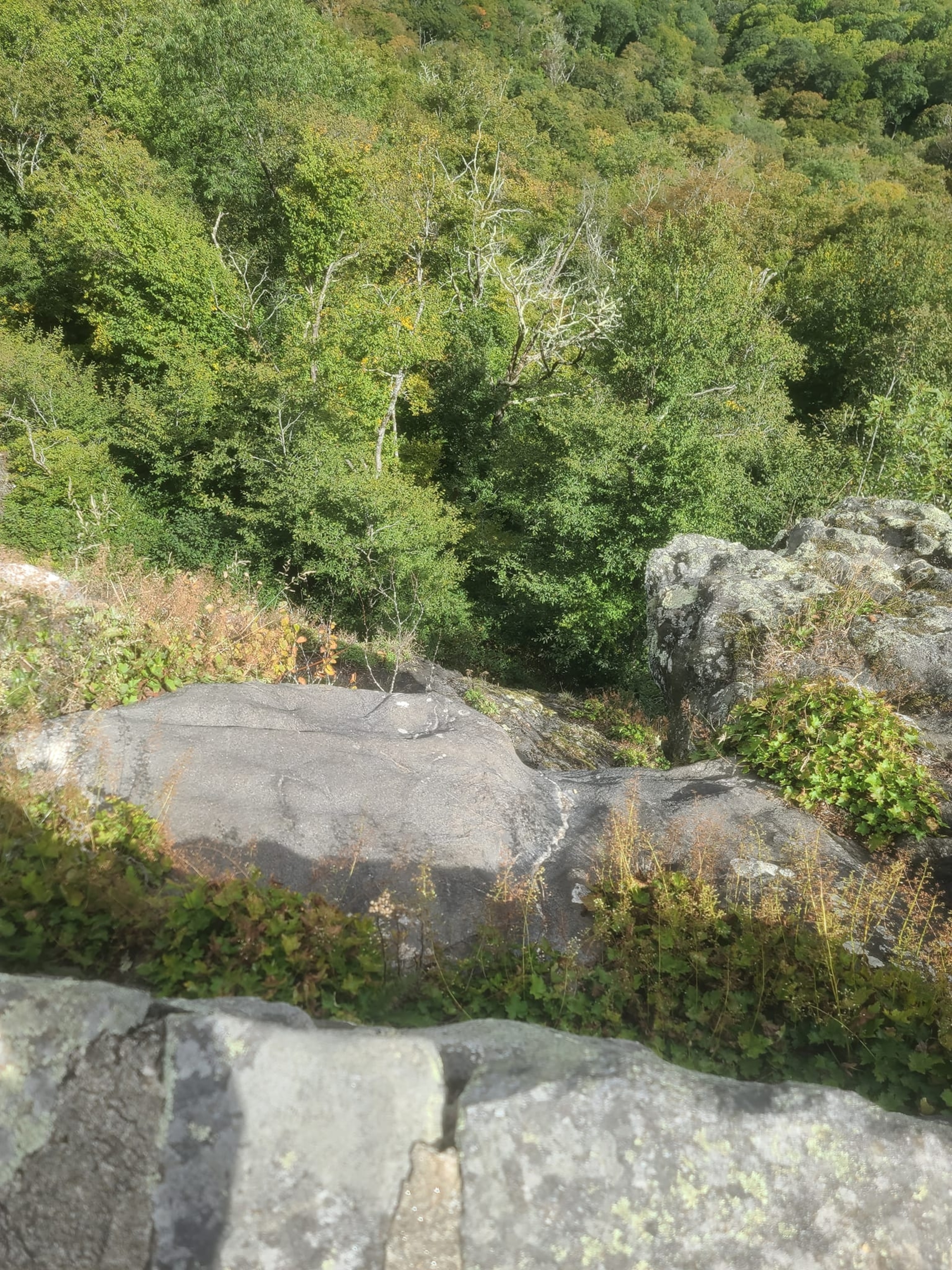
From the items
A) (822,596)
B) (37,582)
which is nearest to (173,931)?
(37,582)

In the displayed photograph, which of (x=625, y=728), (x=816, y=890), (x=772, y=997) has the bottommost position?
(x=625, y=728)

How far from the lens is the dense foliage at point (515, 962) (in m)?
3.53

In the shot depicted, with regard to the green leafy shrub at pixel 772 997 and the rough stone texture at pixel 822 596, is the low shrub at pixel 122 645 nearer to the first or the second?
the green leafy shrub at pixel 772 997

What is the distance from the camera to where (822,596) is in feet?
30.3

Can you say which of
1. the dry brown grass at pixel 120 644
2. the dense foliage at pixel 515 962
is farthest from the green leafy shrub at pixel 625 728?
the dense foliage at pixel 515 962

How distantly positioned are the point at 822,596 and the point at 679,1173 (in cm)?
806

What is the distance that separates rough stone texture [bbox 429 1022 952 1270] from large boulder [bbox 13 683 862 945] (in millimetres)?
2067

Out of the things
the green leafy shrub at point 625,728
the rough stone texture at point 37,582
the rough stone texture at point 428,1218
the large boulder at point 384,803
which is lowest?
the green leafy shrub at point 625,728

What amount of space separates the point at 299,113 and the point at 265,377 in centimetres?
1229

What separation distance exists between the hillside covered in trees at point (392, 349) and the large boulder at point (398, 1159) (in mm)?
14672

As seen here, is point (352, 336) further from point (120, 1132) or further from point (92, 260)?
point (120, 1132)

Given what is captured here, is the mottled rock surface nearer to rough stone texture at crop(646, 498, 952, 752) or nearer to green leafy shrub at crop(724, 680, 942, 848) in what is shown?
rough stone texture at crop(646, 498, 952, 752)

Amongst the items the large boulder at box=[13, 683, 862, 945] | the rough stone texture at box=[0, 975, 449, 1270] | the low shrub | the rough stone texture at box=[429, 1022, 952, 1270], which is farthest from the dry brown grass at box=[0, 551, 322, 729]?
Answer: the rough stone texture at box=[429, 1022, 952, 1270]

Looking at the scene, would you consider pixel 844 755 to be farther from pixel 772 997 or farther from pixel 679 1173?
pixel 679 1173
